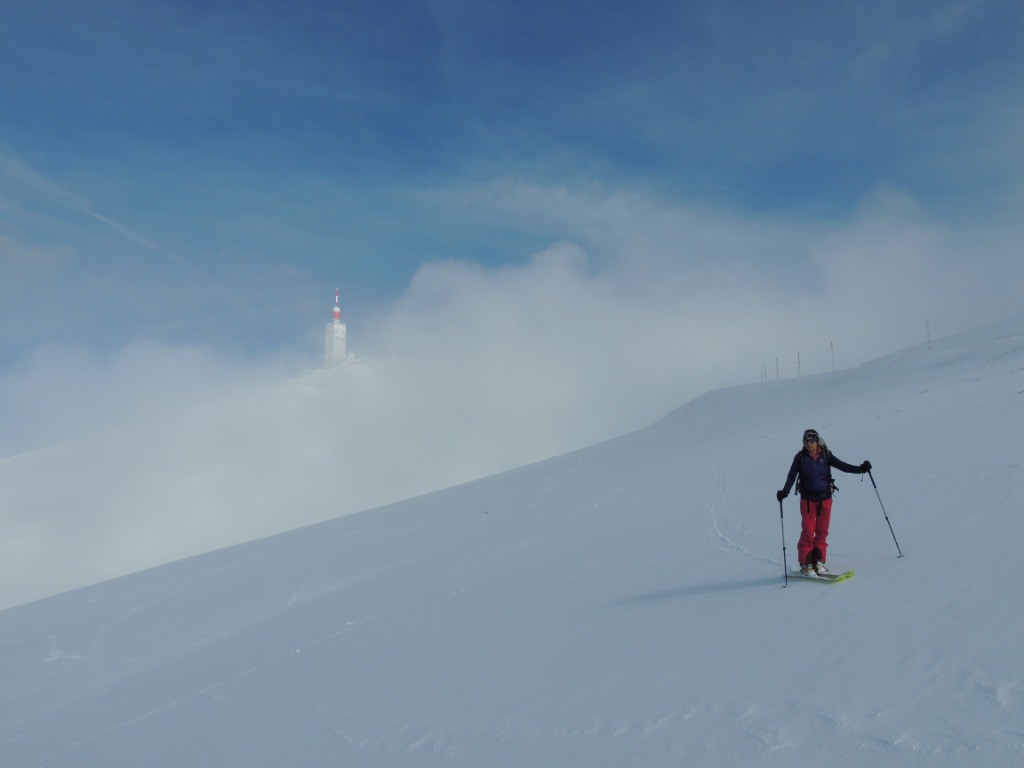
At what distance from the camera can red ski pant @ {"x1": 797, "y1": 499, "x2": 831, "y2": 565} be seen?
6781 millimetres

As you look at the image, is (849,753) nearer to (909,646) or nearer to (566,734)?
(909,646)

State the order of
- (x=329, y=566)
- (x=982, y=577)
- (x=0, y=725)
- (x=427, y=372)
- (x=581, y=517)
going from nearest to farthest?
(x=982, y=577) → (x=0, y=725) → (x=581, y=517) → (x=329, y=566) → (x=427, y=372)

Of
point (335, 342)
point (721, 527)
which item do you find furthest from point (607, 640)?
point (335, 342)

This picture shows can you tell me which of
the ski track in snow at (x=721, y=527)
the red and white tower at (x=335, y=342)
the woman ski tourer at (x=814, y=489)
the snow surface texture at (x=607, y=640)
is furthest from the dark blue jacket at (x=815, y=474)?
the red and white tower at (x=335, y=342)

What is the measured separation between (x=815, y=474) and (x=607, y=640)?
8.74 feet

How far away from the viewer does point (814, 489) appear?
22.8 ft

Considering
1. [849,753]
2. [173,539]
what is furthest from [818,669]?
[173,539]

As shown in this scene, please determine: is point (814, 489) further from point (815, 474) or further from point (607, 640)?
point (607, 640)

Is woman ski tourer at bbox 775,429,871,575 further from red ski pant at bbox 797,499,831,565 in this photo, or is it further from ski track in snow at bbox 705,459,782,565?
ski track in snow at bbox 705,459,782,565

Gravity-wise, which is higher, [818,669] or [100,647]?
[818,669]

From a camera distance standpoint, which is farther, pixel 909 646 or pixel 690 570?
pixel 690 570

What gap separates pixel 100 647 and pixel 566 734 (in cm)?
1135

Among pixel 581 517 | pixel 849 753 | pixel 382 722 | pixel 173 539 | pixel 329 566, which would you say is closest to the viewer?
pixel 849 753

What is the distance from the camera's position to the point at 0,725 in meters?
9.28
